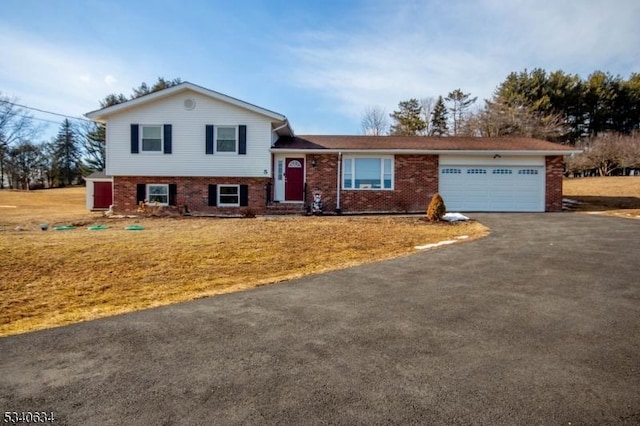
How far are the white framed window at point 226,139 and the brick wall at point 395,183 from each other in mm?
3563

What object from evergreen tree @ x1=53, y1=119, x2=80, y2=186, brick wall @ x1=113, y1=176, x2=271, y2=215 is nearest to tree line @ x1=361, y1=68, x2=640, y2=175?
brick wall @ x1=113, y1=176, x2=271, y2=215

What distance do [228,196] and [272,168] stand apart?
241 centimetres

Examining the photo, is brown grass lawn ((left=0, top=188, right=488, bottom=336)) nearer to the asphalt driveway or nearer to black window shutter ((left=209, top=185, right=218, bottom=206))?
the asphalt driveway

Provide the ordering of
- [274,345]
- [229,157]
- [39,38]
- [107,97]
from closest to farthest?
[274,345] → [39,38] → [229,157] → [107,97]

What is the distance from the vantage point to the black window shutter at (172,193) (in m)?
17.9

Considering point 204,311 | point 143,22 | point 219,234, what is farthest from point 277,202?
point 204,311

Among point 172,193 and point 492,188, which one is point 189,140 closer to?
point 172,193

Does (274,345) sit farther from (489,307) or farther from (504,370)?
(489,307)

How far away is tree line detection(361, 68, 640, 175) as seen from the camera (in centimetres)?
3328

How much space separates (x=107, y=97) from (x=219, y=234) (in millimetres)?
45449

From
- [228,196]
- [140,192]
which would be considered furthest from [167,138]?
[228,196]

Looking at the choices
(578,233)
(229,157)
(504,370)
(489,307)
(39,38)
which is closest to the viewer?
(504,370)

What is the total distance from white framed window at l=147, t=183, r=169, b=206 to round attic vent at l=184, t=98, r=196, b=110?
3.67m

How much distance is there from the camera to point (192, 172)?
1767 cm
